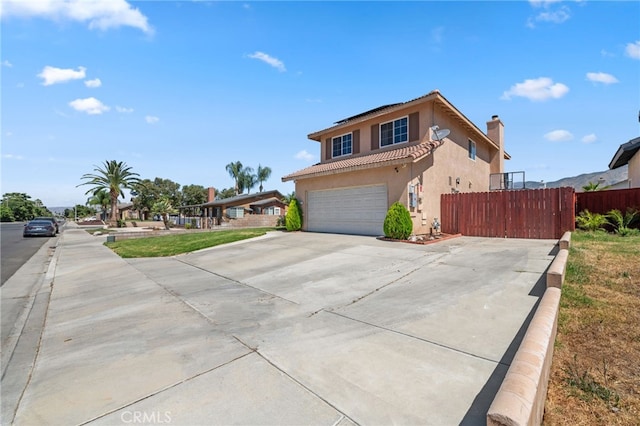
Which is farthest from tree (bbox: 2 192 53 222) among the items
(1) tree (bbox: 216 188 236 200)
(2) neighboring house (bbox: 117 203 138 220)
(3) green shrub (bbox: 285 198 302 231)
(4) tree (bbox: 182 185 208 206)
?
(3) green shrub (bbox: 285 198 302 231)

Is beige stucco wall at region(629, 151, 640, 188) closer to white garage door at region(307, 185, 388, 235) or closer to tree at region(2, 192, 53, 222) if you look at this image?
white garage door at region(307, 185, 388, 235)

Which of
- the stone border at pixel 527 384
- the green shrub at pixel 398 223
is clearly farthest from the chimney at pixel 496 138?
the stone border at pixel 527 384

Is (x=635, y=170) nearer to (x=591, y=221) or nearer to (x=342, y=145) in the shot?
(x=591, y=221)

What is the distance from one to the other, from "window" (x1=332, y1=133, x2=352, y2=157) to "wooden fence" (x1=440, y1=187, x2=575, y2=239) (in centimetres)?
576

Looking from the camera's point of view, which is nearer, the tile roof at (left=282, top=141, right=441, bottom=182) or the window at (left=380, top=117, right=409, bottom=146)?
the tile roof at (left=282, top=141, right=441, bottom=182)

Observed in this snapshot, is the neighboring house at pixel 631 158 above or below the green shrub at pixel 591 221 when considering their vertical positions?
above

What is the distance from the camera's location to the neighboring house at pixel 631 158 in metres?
13.3

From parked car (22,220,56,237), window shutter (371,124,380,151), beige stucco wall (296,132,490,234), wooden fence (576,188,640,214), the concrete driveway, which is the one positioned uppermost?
window shutter (371,124,380,151)

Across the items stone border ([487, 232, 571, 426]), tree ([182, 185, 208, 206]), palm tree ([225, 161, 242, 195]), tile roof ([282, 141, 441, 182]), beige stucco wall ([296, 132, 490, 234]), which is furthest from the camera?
tree ([182, 185, 208, 206])

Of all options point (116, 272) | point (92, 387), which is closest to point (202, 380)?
point (92, 387)

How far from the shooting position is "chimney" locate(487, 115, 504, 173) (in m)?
19.0

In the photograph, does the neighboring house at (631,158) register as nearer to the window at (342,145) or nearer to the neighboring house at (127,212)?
the window at (342,145)

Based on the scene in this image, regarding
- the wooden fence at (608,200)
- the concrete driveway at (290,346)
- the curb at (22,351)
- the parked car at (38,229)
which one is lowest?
the curb at (22,351)

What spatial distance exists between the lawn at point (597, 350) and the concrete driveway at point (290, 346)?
0.43 meters
